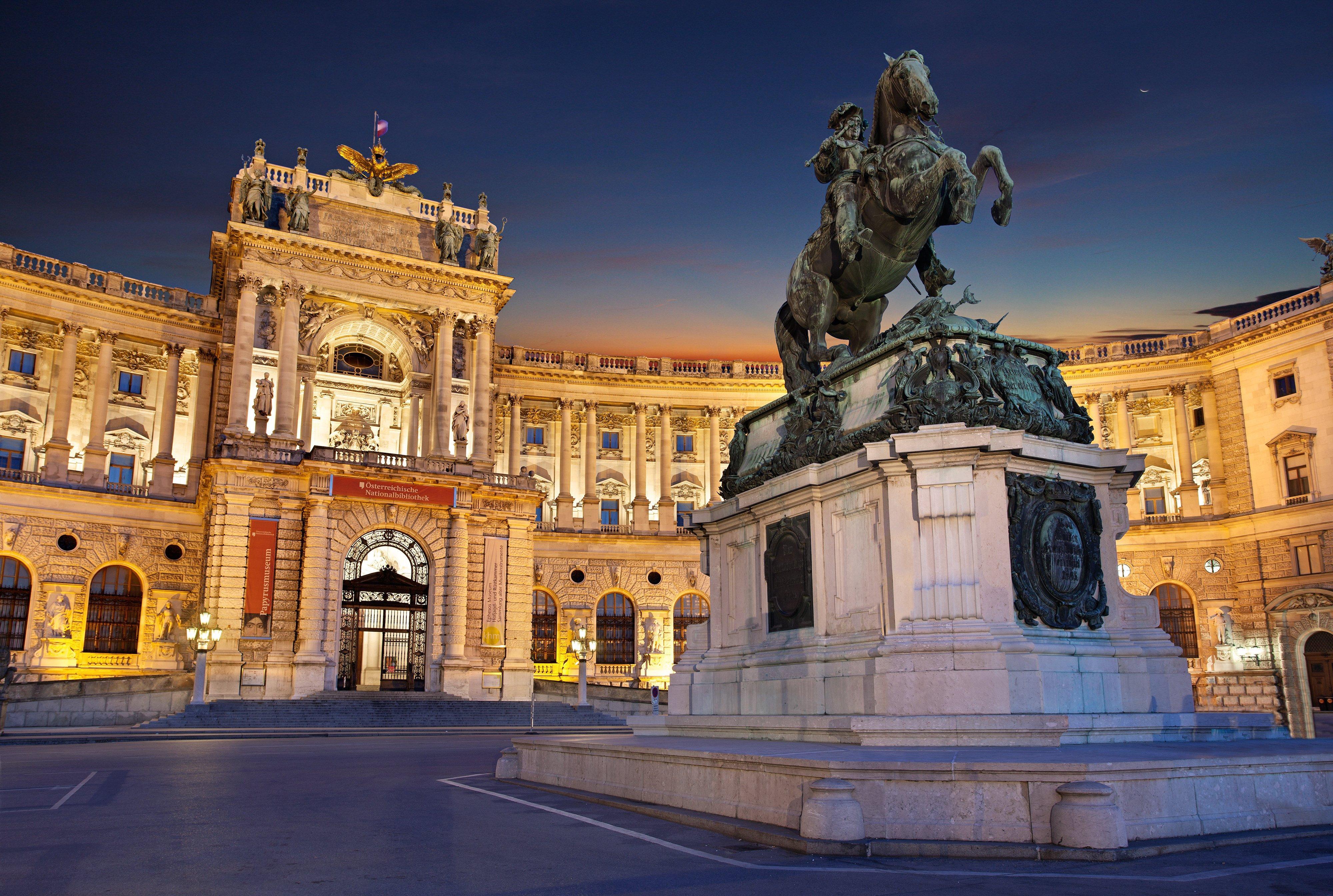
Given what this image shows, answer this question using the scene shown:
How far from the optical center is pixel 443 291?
43688mm

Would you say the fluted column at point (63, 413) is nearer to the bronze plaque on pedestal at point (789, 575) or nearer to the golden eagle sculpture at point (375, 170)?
the golden eagle sculpture at point (375, 170)

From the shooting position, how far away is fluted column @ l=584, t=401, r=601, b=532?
50.2 m

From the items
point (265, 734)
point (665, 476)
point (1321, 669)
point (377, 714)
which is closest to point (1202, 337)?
point (1321, 669)

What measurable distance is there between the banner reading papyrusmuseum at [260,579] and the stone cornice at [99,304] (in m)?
10.7

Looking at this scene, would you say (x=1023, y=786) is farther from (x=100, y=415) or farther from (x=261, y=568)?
(x=100, y=415)

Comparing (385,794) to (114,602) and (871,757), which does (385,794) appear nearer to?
(871,757)

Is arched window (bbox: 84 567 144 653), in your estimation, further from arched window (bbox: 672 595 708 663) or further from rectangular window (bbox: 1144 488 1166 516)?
rectangular window (bbox: 1144 488 1166 516)

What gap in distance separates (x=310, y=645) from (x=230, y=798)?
87.9ft

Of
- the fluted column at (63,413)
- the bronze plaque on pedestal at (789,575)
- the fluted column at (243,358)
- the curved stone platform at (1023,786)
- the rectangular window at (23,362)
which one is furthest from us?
the rectangular window at (23,362)

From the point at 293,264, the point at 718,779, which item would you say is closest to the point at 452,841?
the point at 718,779

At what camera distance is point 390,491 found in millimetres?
38188

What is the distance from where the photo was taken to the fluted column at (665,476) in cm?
5081

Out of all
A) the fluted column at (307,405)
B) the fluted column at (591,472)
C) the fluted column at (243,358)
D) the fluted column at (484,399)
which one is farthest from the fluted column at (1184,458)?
the fluted column at (243,358)

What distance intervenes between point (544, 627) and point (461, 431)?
11354 millimetres
